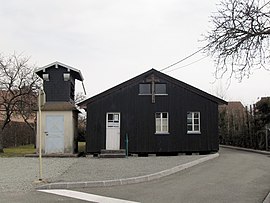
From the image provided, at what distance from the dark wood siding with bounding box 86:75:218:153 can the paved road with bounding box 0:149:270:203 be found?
29.7 feet

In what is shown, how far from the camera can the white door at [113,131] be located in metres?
24.4

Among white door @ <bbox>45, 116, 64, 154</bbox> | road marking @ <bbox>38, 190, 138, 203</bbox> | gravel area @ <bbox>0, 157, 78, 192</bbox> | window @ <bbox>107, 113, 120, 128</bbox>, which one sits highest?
window @ <bbox>107, 113, 120, 128</bbox>

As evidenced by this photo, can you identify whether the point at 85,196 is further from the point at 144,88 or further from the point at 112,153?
the point at 144,88

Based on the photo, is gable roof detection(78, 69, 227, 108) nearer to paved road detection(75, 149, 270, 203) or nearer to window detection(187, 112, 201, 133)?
window detection(187, 112, 201, 133)

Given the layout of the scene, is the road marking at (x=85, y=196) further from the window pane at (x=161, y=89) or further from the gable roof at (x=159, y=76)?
the window pane at (x=161, y=89)

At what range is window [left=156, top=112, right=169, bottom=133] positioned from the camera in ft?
81.3

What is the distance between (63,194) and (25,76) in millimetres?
20243

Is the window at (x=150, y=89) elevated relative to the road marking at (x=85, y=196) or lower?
elevated

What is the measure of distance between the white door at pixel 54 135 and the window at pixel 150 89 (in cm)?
528

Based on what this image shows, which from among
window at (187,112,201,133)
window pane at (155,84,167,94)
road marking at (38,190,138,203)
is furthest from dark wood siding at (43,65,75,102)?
road marking at (38,190,138,203)

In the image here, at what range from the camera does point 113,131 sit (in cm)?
2448

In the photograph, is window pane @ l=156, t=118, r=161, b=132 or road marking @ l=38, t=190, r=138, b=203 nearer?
road marking @ l=38, t=190, r=138, b=203

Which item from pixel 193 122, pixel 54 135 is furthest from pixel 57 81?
pixel 193 122

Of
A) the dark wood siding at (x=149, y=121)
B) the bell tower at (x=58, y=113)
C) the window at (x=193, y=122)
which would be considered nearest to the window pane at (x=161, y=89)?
the dark wood siding at (x=149, y=121)
